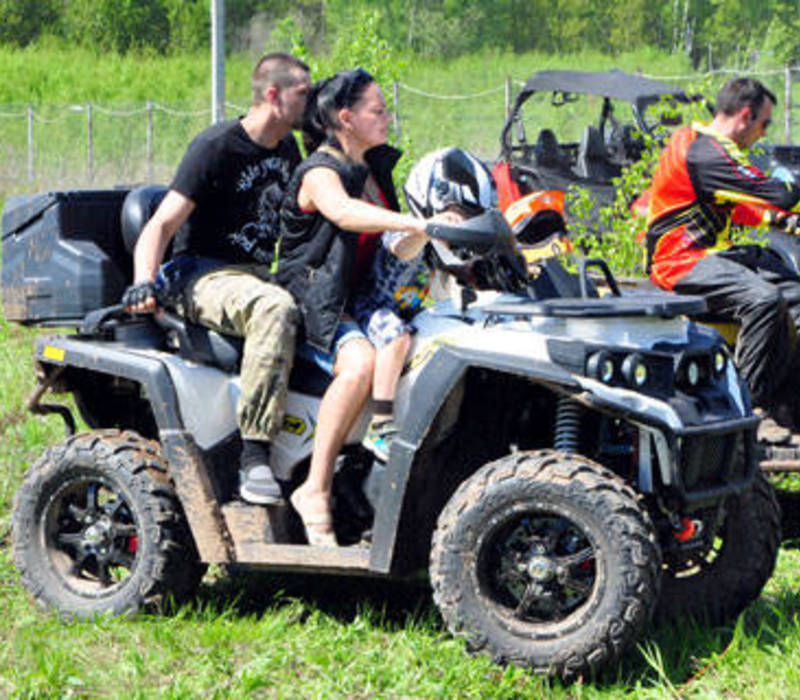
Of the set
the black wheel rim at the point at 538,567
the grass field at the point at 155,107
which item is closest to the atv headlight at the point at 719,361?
the black wheel rim at the point at 538,567

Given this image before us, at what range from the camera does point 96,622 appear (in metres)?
5.25

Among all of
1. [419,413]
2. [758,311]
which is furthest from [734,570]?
[758,311]

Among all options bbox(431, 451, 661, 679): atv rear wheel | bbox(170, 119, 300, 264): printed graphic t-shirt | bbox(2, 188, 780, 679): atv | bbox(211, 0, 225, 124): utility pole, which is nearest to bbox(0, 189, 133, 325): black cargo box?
bbox(2, 188, 780, 679): atv

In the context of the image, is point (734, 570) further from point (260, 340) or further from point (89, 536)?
point (89, 536)

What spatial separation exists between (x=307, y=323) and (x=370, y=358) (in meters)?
0.26

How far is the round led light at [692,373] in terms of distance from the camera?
4707mm

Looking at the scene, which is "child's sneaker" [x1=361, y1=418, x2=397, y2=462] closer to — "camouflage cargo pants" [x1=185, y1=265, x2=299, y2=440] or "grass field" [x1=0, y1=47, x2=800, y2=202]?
"camouflage cargo pants" [x1=185, y1=265, x2=299, y2=440]

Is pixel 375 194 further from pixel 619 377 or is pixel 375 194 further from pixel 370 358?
pixel 619 377

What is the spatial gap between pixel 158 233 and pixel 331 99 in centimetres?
79

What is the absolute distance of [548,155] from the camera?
39.2 feet

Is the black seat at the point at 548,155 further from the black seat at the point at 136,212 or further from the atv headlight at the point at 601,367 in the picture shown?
the atv headlight at the point at 601,367

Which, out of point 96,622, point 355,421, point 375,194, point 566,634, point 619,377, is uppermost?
point 375,194

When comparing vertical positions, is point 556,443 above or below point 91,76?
above

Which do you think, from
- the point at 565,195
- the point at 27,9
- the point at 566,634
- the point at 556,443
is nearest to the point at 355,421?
the point at 556,443
